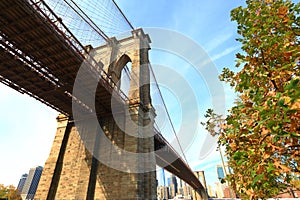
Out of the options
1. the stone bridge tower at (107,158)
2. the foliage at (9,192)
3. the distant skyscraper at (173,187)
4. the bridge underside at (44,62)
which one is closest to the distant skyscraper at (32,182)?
the foliage at (9,192)

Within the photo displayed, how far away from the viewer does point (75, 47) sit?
815 centimetres

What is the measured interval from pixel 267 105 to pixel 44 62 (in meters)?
9.80

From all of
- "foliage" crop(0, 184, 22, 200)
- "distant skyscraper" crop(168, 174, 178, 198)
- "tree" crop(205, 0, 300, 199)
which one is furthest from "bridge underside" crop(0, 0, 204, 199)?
"distant skyscraper" crop(168, 174, 178, 198)

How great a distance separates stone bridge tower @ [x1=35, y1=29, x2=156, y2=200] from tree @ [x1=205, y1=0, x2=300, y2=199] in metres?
8.34

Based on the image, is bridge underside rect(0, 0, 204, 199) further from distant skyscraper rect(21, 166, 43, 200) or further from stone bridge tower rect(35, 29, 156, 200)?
distant skyscraper rect(21, 166, 43, 200)

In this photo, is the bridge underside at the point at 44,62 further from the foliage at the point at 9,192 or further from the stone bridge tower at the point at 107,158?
the foliage at the point at 9,192

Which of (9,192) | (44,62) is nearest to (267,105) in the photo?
(44,62)

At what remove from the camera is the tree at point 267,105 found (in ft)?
5.77

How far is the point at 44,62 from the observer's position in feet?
28.7

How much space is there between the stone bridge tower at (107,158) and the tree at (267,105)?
834 cm

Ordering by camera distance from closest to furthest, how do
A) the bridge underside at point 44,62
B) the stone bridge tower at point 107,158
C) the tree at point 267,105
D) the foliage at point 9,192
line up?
the tree at point 267,105 < the bridge underside at point 44,62 < the stone bridge tower at point 107,158 < the foliage at point 9,192

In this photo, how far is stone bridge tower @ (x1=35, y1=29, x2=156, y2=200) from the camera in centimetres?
997

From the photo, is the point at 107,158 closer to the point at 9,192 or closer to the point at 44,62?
the point at 44,62

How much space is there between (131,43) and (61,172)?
1249 centimetres
